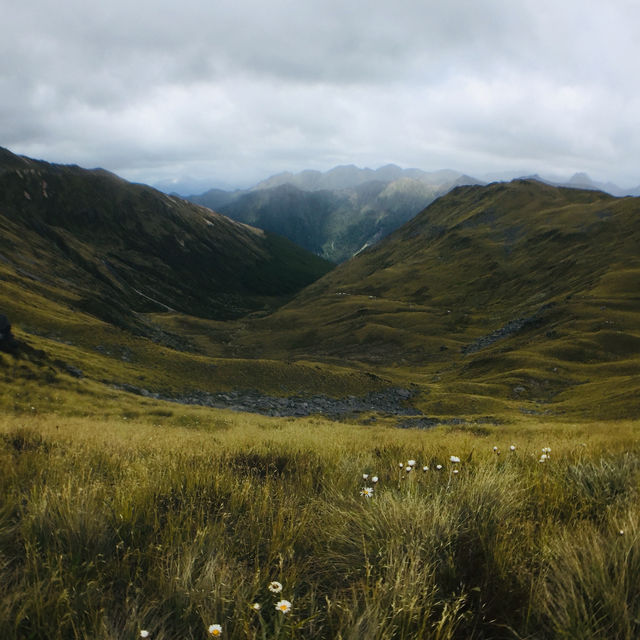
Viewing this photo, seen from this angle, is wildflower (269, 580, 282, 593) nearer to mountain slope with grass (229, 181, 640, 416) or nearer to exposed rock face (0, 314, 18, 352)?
exposed rock face (0, 314, 18, 352)

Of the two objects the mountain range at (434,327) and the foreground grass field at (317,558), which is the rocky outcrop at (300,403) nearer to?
the mountain range at (434,327)

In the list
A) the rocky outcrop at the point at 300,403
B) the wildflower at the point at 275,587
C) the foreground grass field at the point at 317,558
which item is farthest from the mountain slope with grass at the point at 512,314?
the wildflower at the point at 275,587

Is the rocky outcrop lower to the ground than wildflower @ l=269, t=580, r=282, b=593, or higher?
lower

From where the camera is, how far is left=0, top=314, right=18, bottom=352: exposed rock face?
Answer: 35.6 metres

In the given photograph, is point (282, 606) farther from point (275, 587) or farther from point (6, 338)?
point (6, 338)

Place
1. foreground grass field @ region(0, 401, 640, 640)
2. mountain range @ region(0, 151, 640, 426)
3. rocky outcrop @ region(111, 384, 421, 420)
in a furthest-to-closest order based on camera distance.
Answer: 1. mountain range @ region(0, 151, 640, 426)
2. rocky outcrop @ region(111, 384, 421, 420)
3. foreground grass field @ region(0, 401, 640, 640)

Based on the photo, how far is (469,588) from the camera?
3172 millimetres

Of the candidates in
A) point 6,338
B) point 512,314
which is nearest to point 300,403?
point 6,338

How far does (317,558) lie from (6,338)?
42.0 metres

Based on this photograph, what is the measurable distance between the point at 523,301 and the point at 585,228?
42.3 meters

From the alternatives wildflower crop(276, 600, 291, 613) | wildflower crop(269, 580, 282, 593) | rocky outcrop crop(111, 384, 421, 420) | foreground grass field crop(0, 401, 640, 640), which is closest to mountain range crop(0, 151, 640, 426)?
rocky outcrop crop(111, 384, 421, 420)

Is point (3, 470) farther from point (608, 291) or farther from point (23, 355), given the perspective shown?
point (608, 291)

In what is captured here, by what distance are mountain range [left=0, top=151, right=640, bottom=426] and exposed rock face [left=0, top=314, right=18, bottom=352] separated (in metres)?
1.69

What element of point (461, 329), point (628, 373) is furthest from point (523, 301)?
point (628, 373)
